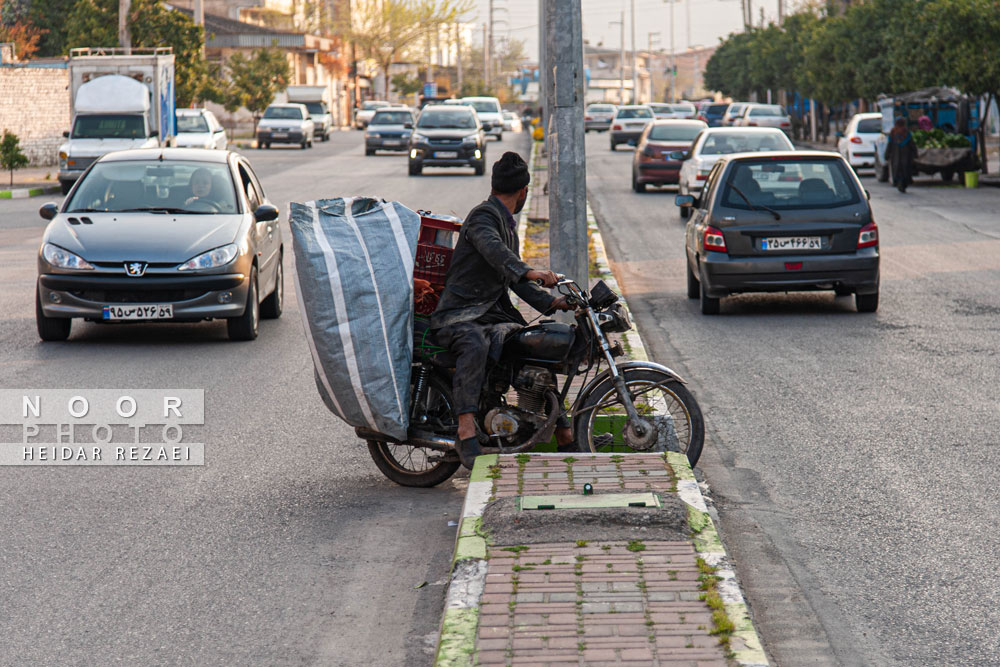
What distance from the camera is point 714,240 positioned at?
12.8 m

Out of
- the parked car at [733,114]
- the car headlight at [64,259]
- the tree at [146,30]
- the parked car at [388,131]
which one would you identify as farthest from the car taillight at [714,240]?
the parked car at [733,114]

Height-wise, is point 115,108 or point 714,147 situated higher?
point 115,108

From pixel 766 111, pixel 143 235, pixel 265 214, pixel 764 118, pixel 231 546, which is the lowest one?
pixel 231 546

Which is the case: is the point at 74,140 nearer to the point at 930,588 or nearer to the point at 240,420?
the point at 240,420

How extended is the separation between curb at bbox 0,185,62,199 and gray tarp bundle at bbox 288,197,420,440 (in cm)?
2463

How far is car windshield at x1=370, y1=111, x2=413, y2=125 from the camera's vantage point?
48.1m

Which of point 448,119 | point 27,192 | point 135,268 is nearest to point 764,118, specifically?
point 448,119

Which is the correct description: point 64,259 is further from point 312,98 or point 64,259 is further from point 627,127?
point 312,98

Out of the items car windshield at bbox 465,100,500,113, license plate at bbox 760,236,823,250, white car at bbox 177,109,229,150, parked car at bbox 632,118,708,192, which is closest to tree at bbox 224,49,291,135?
car windshield at bbox 465,100,500,113

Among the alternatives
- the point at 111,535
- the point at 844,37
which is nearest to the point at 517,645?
the point at 111,535

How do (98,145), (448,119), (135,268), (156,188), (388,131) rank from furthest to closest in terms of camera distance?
(388,131) < (448,119) < (98,145) < (156,188) < (135,268)

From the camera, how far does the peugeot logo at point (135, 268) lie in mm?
10883

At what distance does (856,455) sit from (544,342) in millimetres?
1973

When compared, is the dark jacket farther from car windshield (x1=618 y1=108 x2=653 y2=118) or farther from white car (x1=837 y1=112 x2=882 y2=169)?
car windshield (x1=618 y1=108 x2=653 y2=118)
